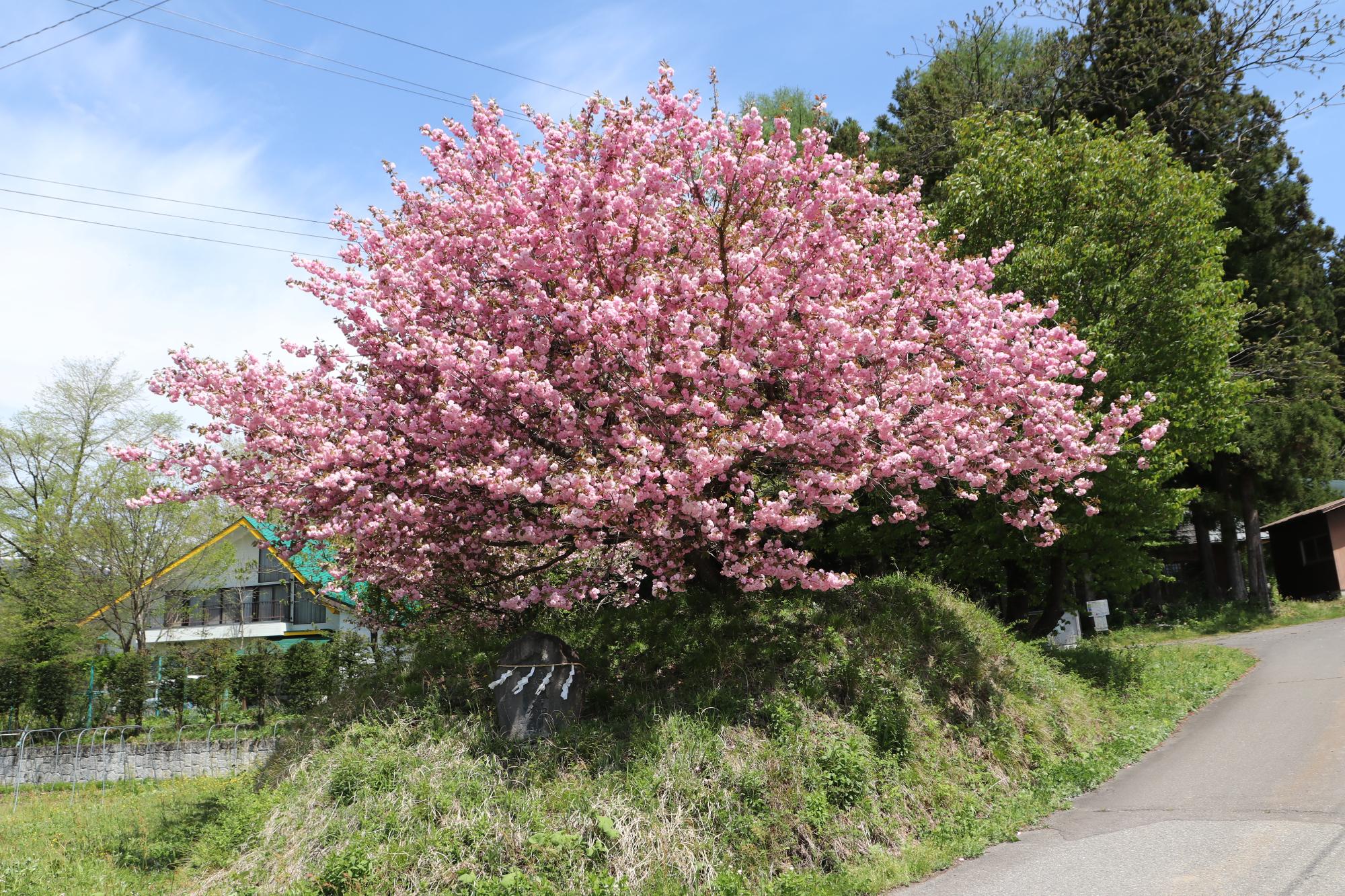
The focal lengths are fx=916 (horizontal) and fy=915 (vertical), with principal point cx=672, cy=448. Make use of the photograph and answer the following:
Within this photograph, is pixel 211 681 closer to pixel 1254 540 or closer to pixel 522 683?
pixel 522 683

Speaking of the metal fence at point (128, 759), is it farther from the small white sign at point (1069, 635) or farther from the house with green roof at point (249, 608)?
the small white sign at point (1069, 635)

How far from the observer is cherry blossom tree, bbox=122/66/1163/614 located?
8.77 metres

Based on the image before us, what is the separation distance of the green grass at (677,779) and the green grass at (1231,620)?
16.2 m

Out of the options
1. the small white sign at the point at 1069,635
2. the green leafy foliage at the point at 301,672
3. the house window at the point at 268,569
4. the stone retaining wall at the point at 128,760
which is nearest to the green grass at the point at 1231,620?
the small white sign at the point at 1069,635

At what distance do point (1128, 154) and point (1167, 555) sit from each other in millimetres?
32211

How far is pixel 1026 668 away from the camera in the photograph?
39.7 ft

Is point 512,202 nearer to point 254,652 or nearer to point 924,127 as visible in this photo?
point 254,652

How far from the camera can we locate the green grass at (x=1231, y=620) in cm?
2600

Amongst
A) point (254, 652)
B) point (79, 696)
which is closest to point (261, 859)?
point (254, 652)

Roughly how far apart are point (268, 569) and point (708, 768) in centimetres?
3613

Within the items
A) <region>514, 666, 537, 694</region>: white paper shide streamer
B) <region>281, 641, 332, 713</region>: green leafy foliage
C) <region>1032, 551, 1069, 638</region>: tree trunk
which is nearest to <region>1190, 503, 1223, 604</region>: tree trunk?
<region>1032, 551, 1069, 638</region>: tree trunk

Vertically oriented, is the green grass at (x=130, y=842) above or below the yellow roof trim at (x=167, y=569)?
below

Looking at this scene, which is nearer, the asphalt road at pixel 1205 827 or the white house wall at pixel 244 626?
the asphalt road at pixel 1205 827

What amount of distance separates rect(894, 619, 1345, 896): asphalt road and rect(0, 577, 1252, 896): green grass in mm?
366
